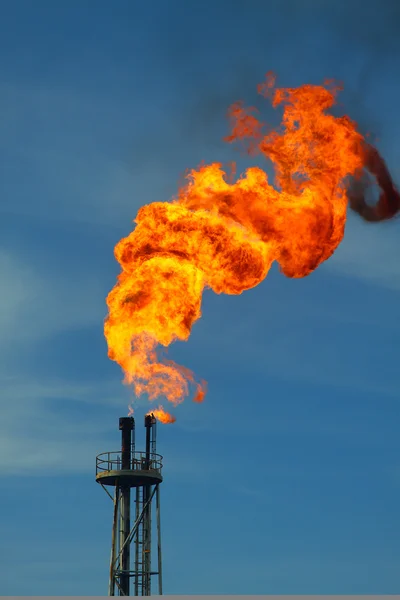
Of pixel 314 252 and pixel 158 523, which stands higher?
pixel 314 252

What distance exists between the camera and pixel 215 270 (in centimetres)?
6775

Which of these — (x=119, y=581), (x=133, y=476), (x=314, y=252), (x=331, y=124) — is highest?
(x=331, y=124)

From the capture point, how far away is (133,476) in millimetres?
74438

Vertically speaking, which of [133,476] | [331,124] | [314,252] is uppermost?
[331,124]

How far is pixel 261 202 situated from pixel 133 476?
1781cm

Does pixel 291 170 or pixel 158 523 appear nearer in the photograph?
pixel 291 170

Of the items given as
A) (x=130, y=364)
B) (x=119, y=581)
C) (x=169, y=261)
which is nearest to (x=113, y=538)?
(x=119, y=581)

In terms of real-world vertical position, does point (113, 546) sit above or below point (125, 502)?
below

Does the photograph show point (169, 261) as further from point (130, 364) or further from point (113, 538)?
point (113, 538)

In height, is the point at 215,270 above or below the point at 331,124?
below

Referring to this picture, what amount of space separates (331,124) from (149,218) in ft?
34.0

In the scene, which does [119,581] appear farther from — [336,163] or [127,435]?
[336,163]

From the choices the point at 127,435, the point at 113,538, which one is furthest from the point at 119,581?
the point at 127,435

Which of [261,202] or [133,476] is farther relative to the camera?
[133,476]
